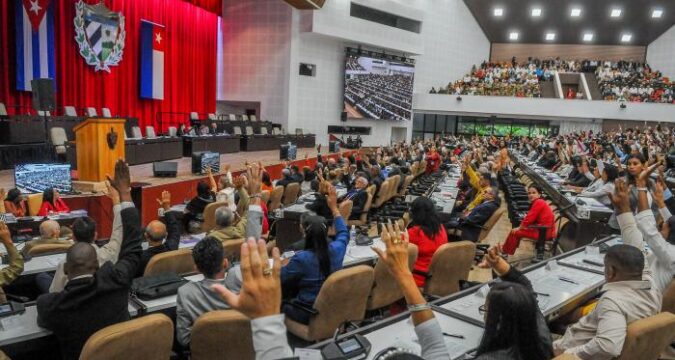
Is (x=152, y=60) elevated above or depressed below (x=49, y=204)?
above

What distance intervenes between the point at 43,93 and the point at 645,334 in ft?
31.6

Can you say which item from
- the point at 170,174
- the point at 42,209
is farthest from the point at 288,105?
the point at 42,209

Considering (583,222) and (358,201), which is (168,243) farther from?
(583,222)

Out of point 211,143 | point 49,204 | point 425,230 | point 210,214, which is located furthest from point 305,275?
point 211,143

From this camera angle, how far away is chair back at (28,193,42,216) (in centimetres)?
683

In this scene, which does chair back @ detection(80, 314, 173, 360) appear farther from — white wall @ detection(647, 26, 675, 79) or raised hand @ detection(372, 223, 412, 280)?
white wall @ detection(647, 26, 675, 79)

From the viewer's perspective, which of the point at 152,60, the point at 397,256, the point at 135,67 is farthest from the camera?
the point at 152,60

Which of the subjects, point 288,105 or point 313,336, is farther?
point 288,105

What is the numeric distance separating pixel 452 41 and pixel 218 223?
27.3m

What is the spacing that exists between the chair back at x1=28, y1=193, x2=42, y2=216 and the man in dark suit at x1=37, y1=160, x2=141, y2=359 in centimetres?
466

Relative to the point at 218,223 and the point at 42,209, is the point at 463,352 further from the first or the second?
the point at 42,209

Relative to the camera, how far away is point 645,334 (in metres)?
2.56

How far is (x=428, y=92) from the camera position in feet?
92.2

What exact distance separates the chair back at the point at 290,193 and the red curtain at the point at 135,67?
7.75m
